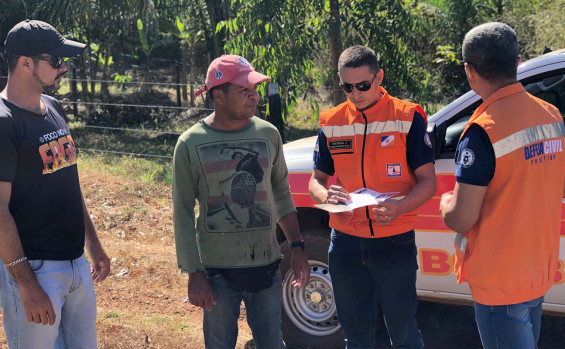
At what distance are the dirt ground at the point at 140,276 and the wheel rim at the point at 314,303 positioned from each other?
1.55ft

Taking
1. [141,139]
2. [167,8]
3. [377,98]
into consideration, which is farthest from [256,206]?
[167,8]

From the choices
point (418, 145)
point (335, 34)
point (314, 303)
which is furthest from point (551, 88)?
point (335, 34)

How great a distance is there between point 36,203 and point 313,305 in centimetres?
230

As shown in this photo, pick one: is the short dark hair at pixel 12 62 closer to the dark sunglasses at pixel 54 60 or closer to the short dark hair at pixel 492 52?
the dark sunglasses at pixel 54 60

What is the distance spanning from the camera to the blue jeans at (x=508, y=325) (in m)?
2.64

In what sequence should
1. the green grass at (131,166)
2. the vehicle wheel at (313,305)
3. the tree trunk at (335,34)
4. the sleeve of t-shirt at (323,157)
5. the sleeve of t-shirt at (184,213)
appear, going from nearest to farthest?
the sleeve of t-shirt at (184,213) < the sleeve of t-shirt at (323,157) < the vehicle wheel at (313,305) < the tree trunk at (335,34) < the green grass at (131,166)

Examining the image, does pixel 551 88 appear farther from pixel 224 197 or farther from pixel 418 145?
pixel 224 197

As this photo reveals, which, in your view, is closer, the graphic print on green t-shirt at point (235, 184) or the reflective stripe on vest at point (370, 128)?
the graphic print on green t-shirt at point (235, 184)

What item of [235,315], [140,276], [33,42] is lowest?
[140,276]

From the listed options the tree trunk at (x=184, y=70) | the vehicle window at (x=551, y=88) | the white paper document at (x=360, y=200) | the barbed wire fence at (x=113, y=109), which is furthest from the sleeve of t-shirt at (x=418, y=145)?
the tree trunk at (x=184, y=70)

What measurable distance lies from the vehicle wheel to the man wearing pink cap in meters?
1.36

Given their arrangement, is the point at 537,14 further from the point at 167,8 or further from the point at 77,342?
the point at 77,342

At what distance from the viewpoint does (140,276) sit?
6.30 metres

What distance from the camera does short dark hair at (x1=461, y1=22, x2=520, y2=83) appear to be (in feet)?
8.55
